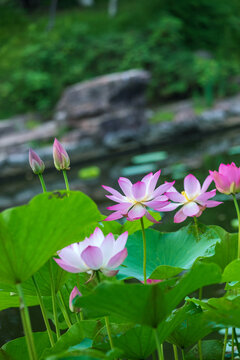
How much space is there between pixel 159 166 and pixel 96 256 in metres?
3.46

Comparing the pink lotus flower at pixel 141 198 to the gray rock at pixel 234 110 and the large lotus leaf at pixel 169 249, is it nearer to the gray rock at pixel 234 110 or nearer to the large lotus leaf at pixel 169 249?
the large lotus leaf at pixel 169 249

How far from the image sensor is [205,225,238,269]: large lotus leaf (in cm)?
70

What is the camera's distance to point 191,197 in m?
0.61

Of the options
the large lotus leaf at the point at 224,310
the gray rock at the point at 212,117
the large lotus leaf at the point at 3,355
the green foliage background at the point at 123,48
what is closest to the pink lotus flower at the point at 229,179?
the large lotus leaf at the point at 224,310

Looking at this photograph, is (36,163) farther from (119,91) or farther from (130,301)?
(119,91)

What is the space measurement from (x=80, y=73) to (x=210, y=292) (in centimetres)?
666

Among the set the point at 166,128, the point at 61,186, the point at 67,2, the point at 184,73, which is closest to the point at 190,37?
the point at 184,73

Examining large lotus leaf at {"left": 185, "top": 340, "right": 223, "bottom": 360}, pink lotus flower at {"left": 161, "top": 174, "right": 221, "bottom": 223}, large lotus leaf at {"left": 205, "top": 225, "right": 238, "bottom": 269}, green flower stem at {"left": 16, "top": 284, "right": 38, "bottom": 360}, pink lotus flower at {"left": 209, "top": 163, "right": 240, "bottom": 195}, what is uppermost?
pink lotus flower at {"left": 209, "top": 163, "right": 240, "bottom": 195}

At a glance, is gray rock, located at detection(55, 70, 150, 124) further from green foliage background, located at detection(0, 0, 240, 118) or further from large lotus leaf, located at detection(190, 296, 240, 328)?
large lotus leaf, located at detection(190, 296, 240, 328)

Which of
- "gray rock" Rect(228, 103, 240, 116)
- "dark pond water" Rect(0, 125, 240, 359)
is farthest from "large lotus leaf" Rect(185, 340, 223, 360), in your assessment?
"gray rock" Rect(228, 103, 240, 116)

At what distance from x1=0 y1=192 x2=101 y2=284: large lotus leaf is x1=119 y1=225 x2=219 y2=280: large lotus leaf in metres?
0.16

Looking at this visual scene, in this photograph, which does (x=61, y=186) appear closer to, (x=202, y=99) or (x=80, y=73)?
(x=202, y=99)

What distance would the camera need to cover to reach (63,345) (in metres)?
0.53

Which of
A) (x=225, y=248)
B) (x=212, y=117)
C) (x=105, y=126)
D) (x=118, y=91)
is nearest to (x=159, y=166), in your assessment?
→ (x=105, y=126)
